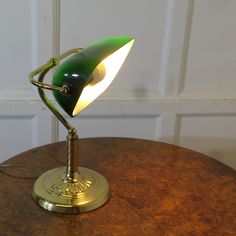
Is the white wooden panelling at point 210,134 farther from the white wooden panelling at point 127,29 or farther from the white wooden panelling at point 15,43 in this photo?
the white wooden panelling at point 15,43

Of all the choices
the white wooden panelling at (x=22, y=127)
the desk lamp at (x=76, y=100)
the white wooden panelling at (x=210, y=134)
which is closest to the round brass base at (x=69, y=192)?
the desk lamp at (x=76, y=100)

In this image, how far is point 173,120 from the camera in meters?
1.50

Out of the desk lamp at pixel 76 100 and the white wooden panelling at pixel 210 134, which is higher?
the desk lamp at pixel 76 100

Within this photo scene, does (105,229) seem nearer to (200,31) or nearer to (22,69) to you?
(22,69)

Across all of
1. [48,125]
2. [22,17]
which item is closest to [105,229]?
[48,125]

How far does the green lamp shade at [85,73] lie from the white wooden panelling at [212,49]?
60 cm

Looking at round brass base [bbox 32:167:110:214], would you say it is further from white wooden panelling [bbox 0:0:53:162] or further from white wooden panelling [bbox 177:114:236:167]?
white wooden panelling [bbox 177:114:236:167]

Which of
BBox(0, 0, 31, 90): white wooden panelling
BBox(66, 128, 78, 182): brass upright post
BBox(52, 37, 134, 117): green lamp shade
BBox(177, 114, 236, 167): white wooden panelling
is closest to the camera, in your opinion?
BBox(52, 37, 134, 117): green lamp shade

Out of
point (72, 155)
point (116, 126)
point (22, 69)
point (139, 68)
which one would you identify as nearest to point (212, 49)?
point (139, 68)

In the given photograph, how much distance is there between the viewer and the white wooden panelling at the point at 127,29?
4.39ft

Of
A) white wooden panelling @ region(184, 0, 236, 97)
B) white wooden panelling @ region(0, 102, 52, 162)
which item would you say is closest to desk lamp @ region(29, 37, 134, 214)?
white wooden panelling @ region(0, 102, 52, 162)

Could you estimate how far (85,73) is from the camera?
794 mm

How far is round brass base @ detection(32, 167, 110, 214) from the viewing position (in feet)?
2.89

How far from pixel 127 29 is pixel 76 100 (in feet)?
2.10
